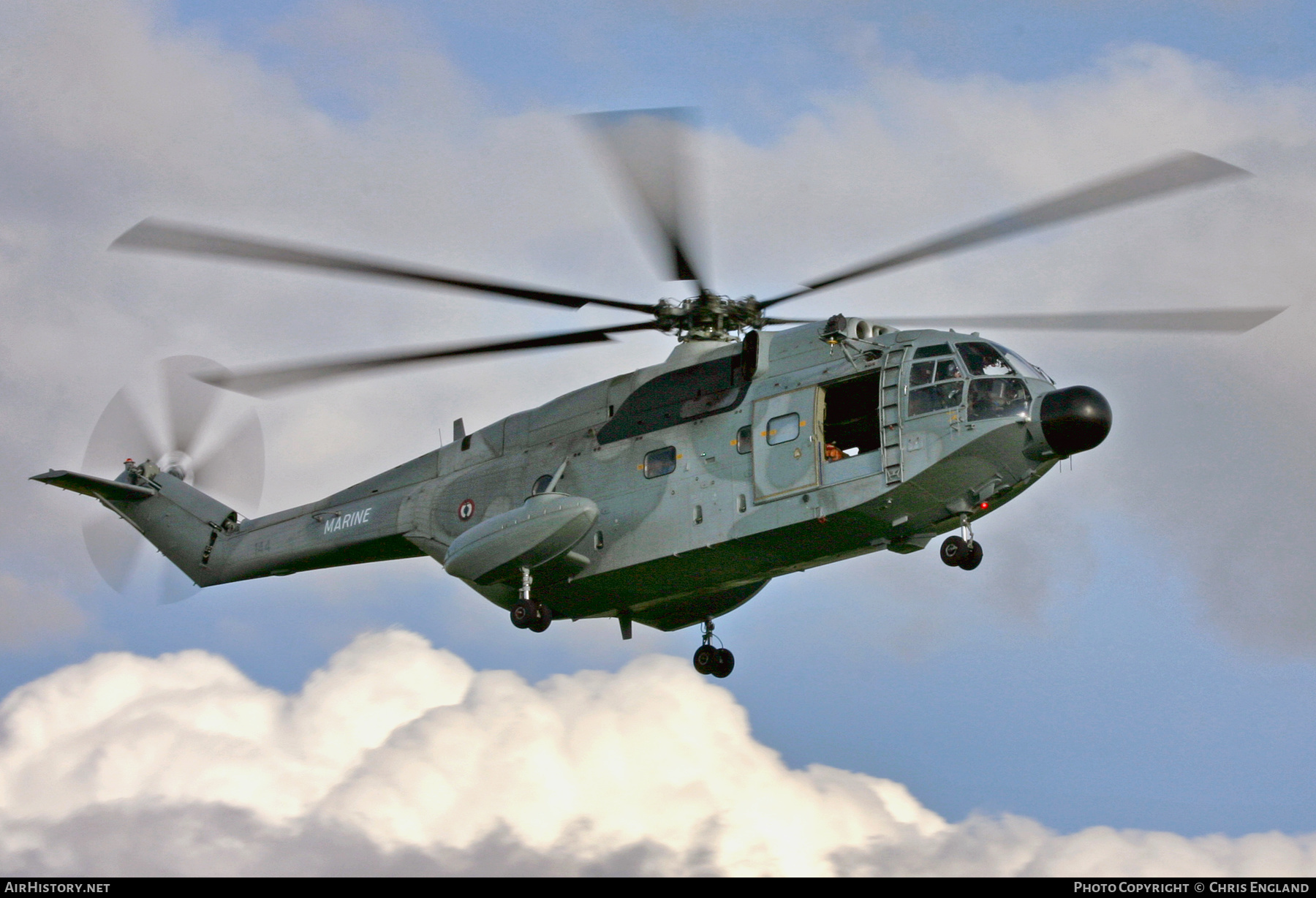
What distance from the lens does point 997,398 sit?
20.0 m

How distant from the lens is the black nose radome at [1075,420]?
19359mm

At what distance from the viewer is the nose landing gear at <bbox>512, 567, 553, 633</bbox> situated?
2273 cm

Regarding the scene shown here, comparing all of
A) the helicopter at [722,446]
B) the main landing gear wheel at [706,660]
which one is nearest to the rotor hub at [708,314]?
the helicopter at [722,446]

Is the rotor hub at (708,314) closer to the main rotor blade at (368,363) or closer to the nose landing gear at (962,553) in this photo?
the main rotor blade at (368,363)

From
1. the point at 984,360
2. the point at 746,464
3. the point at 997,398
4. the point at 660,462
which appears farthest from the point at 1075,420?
the point at 660,462

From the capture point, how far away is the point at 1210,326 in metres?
19.6

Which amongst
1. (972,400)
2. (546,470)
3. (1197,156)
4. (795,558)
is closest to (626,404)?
(546,470)

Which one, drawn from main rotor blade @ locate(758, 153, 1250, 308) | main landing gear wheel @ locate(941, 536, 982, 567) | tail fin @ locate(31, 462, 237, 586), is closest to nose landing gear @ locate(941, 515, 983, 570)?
main landing gear wheel @ locate(941, 536, 982, 567)

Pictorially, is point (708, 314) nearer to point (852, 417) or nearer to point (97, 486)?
point (852, 417)

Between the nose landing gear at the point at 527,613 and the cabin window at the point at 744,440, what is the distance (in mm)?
3788

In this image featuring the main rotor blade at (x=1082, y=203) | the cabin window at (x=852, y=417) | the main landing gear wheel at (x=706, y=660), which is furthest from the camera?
the main landing gear wheel at (x=706, y=660)
